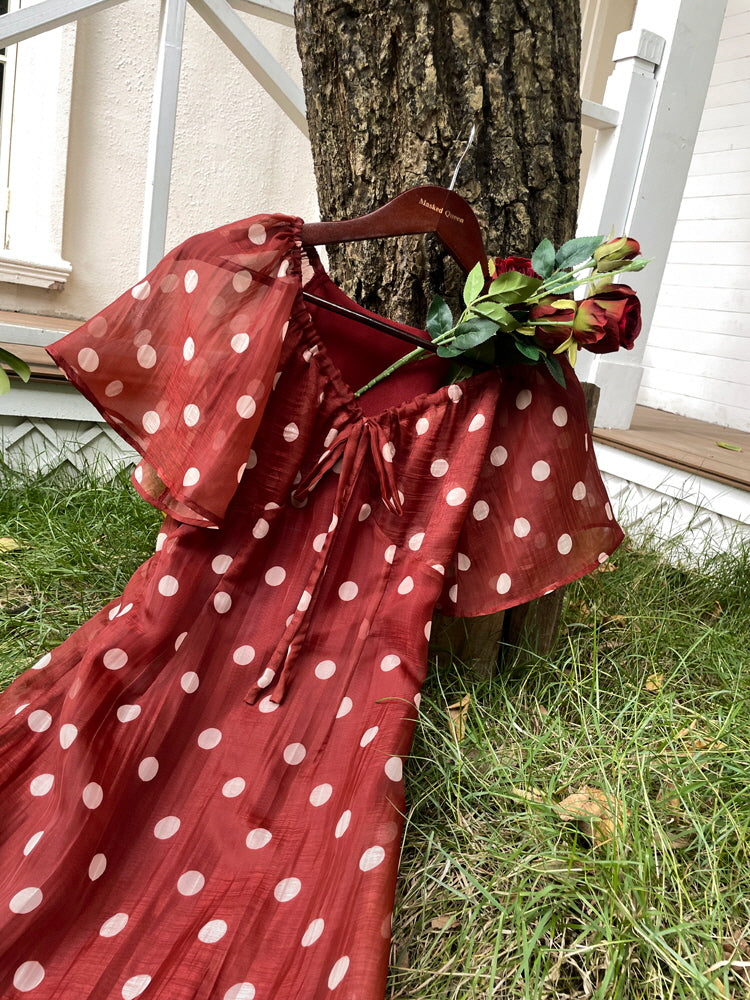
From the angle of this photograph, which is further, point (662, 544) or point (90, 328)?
point (662, 544)

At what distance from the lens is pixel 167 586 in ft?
3.88

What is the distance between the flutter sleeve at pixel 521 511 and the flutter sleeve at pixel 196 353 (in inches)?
15.4

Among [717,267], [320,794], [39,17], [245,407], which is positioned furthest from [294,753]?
[717,267]

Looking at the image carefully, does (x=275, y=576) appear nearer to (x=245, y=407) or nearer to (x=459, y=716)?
(x=245, y=407)

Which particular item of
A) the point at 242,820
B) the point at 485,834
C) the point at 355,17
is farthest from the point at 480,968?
the point at 355,17

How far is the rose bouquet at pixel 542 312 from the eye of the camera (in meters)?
1.16

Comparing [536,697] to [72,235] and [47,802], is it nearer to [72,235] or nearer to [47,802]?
[47,802]

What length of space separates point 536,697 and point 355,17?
1239 millimetres

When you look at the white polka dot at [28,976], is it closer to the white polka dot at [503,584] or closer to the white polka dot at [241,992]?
the white polka dot at [241,992]

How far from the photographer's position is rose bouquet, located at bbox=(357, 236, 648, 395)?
1.16m

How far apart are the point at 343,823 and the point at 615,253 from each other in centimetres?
88

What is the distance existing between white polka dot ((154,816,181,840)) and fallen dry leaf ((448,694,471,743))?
43 centimetres

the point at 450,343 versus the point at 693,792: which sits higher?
the point at 450,343

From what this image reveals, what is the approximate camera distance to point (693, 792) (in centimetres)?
118
